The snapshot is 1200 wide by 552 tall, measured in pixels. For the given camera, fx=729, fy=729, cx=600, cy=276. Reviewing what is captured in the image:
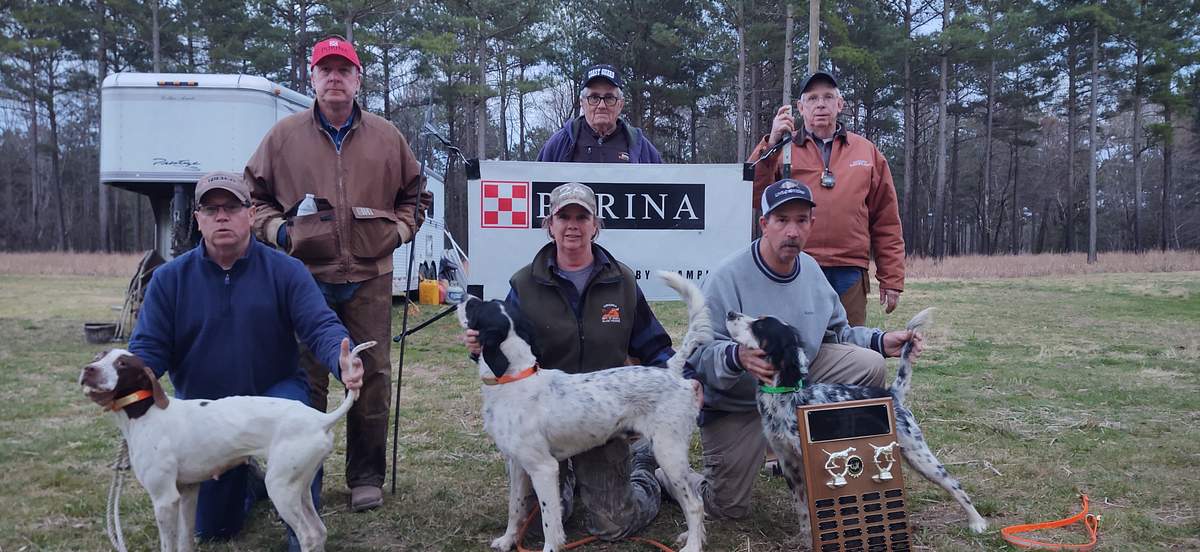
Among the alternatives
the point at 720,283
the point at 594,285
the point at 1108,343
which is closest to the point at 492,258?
the point at 594,285

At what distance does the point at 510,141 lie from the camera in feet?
119

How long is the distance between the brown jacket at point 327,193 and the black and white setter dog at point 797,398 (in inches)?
71.5

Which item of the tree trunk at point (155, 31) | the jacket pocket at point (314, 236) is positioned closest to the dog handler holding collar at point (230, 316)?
the jacket pocket at point (314, 236)

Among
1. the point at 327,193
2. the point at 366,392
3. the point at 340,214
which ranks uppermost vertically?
the point at 327,193

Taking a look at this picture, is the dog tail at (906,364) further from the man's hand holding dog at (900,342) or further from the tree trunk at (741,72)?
the tree trunk at (741,72)

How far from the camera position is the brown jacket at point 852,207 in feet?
13.1

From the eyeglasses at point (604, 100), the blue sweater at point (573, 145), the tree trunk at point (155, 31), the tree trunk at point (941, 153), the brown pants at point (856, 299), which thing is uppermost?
the tree trunk at point (155, 31)

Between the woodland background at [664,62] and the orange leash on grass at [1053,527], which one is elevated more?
the woodland background at [664,62]

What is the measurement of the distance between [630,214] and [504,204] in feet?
2.75

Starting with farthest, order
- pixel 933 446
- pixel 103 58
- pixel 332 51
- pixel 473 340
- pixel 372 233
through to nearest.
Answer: pixel 103 58 < pixel 933 446 < pixel 372 233 < pixel 332 51 < pixel 473 340

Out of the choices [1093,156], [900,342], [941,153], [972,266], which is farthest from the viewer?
[1093,156]

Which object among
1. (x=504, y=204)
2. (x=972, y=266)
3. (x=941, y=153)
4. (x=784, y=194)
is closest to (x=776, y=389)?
(x=784, y=194)

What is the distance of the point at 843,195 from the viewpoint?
398 cm

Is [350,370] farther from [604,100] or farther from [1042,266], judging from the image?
[1042,266]
